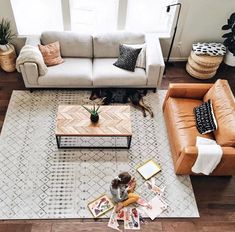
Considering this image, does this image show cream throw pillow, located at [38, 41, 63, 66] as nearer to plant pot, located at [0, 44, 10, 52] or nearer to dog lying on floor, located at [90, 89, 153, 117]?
plant pot, located at [0, 44, 10, 52]

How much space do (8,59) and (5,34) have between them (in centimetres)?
41

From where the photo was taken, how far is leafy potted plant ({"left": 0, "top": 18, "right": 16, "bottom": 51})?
4282 millimetres

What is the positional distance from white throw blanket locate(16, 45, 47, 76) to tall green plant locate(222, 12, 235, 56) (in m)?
3.09

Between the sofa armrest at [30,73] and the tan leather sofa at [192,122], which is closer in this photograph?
the tan leather sofa at [192,122]

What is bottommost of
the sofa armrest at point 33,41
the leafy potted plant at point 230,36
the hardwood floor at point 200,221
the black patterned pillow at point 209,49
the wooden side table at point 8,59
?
the hardwood floor at point 200,221

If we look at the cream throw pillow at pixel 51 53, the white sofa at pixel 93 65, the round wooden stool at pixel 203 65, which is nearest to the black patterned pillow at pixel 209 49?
the round wooden stool at pixel 203 65

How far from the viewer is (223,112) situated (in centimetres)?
329

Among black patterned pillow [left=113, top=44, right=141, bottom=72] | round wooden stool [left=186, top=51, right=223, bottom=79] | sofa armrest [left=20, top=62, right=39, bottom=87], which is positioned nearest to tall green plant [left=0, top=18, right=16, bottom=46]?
sofa armrest [left=20, top=62, right=39, bottom=87]

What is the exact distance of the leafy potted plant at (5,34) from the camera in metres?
4.28

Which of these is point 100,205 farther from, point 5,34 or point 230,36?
point 230,36

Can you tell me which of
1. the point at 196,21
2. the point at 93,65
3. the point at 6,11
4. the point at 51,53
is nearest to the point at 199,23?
the point at 196,21

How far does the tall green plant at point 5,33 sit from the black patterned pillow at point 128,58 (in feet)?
6.28

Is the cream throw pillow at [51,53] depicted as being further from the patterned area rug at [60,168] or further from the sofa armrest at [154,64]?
the sofa armrest at [154,64]

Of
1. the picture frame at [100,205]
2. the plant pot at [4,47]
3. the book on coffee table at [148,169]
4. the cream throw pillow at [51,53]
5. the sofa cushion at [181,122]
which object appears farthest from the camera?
the plant pot at [4,47]
